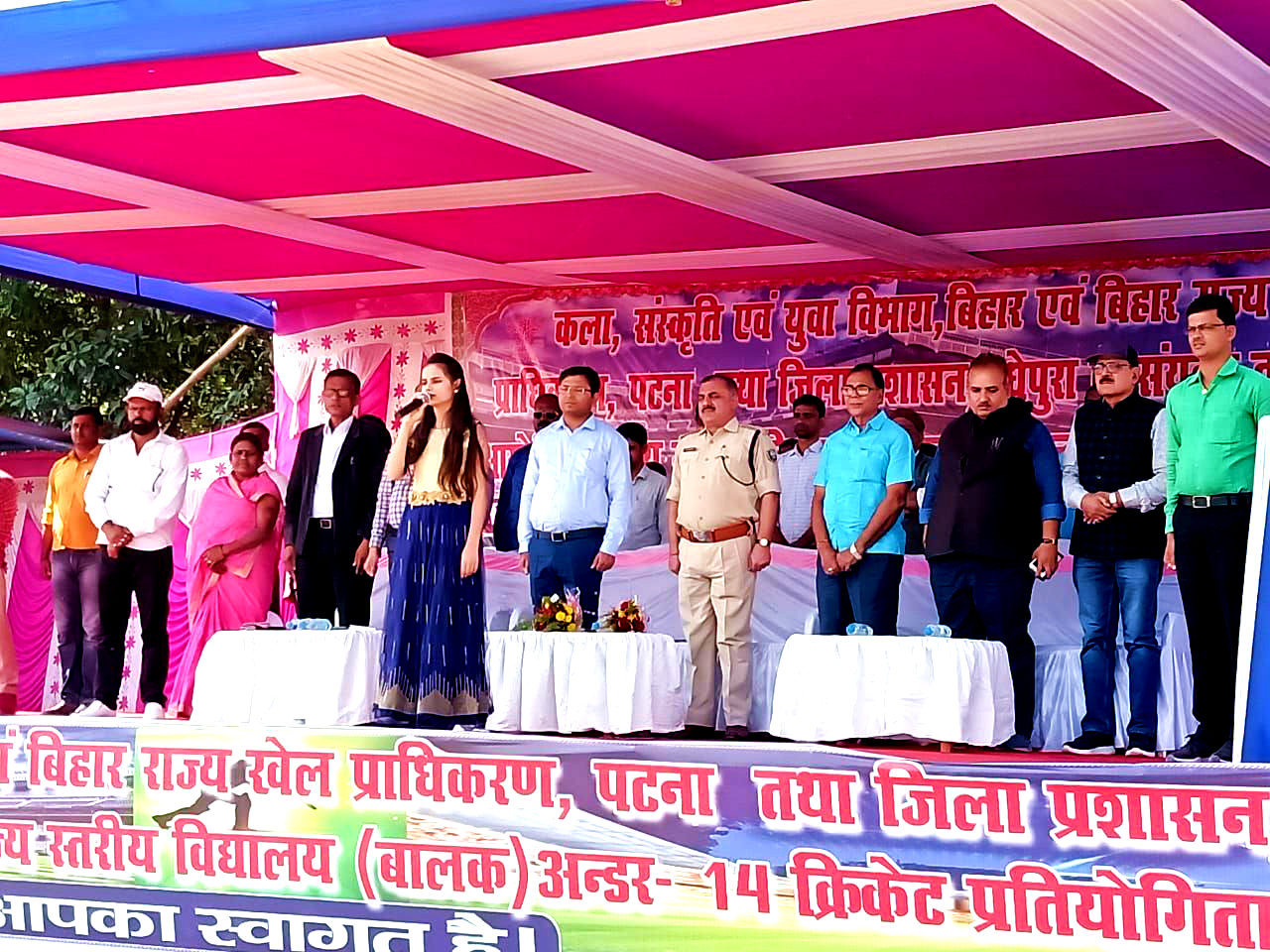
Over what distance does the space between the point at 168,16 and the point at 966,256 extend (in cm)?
482

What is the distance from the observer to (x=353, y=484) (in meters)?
7.62

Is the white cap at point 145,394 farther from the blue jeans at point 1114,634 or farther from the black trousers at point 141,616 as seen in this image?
the blue jeans at point 1114,634

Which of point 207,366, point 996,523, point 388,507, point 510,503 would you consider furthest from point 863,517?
point 207,366

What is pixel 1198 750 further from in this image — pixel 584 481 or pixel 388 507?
pixel 388 507

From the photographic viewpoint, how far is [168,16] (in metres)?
4.45

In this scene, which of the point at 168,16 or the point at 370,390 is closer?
the point at 168,16

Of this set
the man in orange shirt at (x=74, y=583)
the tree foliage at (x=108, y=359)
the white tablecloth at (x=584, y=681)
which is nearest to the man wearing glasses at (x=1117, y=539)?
the white tablecloth at (x=584, y=681)

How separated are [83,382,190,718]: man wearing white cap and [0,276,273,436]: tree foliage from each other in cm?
775

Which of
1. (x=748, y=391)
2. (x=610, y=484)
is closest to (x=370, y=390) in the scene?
(x=748, y=391)

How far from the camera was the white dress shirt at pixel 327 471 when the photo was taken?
765 cm

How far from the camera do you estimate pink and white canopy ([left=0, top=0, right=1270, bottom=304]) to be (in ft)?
16.7

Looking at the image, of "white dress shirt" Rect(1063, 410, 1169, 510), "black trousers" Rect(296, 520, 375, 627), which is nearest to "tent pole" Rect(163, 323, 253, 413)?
"black trousers" Rect(296, 520, 375, 627)

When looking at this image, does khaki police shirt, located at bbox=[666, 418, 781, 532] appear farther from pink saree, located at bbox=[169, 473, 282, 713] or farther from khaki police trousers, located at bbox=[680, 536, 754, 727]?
pink saree, located at bbox=[169, 473, 282, 713]

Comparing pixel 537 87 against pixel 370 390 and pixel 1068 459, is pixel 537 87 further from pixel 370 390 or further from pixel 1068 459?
pixel 370 390
